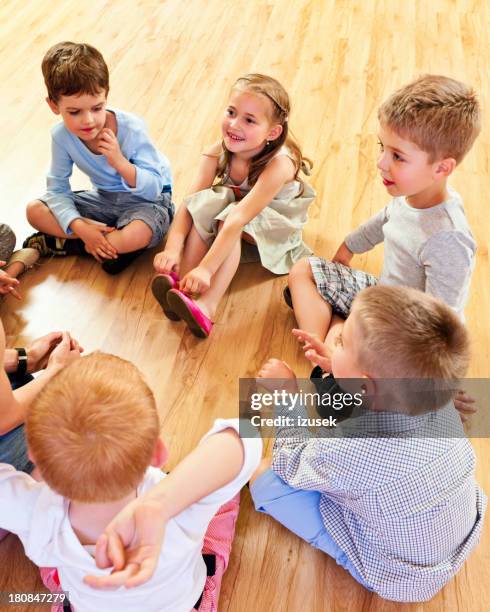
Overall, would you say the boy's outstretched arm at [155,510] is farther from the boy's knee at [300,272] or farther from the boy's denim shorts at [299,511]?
the boy's knee at [300,272]

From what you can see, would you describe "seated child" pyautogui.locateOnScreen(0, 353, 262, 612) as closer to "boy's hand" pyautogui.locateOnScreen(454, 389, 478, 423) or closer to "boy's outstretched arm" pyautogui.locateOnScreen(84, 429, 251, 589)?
"boy's outstretched arm" pyautogui.locateOnScreen(84, 429, 251, 589)

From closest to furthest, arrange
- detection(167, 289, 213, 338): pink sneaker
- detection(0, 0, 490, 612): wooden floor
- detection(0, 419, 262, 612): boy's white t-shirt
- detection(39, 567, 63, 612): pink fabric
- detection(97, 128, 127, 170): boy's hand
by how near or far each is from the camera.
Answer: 1. detection(0, 419, 262, 612): boy's white t-shirt
2. detection(39, 567, 63, 612): pink fabric
3. detection(0, 0, 490, 612): wooden floor
4. detection(167, 289, 213, 338): pink sneaker
5. detection(97, 128, 127, 170): boy's hand

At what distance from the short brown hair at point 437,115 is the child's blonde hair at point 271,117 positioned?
0.32 meters

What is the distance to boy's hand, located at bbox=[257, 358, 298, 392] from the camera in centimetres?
131

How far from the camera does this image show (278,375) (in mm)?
1309

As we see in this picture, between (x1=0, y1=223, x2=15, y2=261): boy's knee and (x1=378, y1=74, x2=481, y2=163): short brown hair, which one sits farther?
(x1=0, y1=223, x2=15, y2=261): boy's knee

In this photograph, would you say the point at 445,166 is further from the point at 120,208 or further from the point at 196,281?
the point at 120,208

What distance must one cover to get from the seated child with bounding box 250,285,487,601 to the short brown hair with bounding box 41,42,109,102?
0.90 meters

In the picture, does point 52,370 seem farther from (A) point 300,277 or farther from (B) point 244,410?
(A) point 300,277

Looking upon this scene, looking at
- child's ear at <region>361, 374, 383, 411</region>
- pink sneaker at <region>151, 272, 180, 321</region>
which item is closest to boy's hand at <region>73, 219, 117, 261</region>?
pink sneaker at <region>151, 272, 180, 321</region>

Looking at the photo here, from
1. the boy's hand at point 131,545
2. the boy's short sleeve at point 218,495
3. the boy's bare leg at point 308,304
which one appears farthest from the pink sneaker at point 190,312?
the boy's hand at point 131,545

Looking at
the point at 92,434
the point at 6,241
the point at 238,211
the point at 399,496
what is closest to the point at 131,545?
the point at 92,434

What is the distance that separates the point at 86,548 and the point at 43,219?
108cm

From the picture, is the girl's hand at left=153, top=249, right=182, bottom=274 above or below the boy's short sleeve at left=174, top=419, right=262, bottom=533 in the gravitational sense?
below
